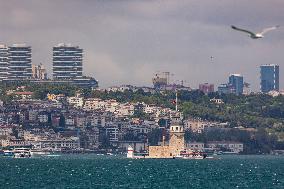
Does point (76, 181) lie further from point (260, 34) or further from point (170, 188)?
point (260, 34)

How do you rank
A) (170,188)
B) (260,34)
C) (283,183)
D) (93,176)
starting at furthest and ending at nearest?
(93,176) → (283,183) → (170,188) → (260,34)

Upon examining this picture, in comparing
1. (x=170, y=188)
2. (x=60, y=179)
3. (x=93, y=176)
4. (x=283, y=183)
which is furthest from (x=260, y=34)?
(x=93, y=176)

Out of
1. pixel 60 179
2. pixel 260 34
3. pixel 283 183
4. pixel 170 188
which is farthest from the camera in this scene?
pixel 60 179

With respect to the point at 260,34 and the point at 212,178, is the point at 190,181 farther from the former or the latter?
the point at 260,34

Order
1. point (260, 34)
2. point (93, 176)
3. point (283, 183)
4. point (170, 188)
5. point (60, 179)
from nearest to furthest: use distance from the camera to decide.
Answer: point (260, 34)
point (170, 188)
point (283, 183)
point (60, 179)
point (93, 176)

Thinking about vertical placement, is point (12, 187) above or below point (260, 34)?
below

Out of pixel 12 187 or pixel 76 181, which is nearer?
pixel 12 187

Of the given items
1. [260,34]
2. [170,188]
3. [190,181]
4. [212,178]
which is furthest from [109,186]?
[260,34]

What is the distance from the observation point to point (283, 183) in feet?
520

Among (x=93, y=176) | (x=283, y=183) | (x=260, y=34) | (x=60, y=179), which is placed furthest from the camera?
(x=93, y=176)

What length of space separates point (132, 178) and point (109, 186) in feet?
84.8

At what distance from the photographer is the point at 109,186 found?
149m

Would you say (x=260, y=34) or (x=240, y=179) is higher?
(x=260, y=34)

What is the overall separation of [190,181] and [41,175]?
25.4 metres
